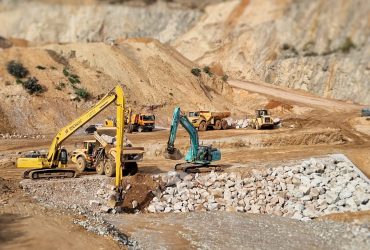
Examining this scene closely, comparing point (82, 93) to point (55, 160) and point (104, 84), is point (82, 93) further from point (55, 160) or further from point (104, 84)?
point (55, 160)

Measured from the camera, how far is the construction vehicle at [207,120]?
1511 inches

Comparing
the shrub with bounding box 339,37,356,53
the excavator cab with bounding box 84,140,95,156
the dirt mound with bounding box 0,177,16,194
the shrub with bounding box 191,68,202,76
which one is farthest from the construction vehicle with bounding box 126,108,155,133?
the shrub with bounding box 339,37,356,53

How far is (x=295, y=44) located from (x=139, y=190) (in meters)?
50.6

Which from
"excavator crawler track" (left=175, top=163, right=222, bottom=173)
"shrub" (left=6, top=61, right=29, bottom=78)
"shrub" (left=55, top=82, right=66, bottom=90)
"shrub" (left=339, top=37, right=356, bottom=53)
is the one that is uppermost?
"shrub" (left=339, top=37, right=356, bottom=53)

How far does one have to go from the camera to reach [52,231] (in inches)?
595

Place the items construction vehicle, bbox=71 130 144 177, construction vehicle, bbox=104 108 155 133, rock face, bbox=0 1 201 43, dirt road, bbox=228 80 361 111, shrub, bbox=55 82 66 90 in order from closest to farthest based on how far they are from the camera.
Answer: construction vehicle, bbox=71 130 144 177, construction vehicle, bbox=104 108 155 133, shrub, bbox=55 82 66 90, dirt road, bbox=228 80 361 111, rock face, bbox=0 1 201 43

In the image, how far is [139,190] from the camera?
2109 centimetres

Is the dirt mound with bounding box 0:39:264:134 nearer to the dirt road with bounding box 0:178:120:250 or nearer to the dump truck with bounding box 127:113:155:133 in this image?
the dump truck with bounding box 127:113:155:133

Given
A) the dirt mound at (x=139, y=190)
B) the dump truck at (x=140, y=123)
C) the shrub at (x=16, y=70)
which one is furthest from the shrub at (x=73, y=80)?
the dirt mound at (x=139, y=190)

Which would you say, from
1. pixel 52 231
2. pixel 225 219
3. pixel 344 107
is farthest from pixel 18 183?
pixel 344 107

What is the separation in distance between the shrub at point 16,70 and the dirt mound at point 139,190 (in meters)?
25.3

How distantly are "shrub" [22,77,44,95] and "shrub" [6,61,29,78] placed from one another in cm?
125

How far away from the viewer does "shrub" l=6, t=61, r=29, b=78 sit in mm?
42844

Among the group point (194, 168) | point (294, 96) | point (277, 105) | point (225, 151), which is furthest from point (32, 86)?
point (294, 96)
